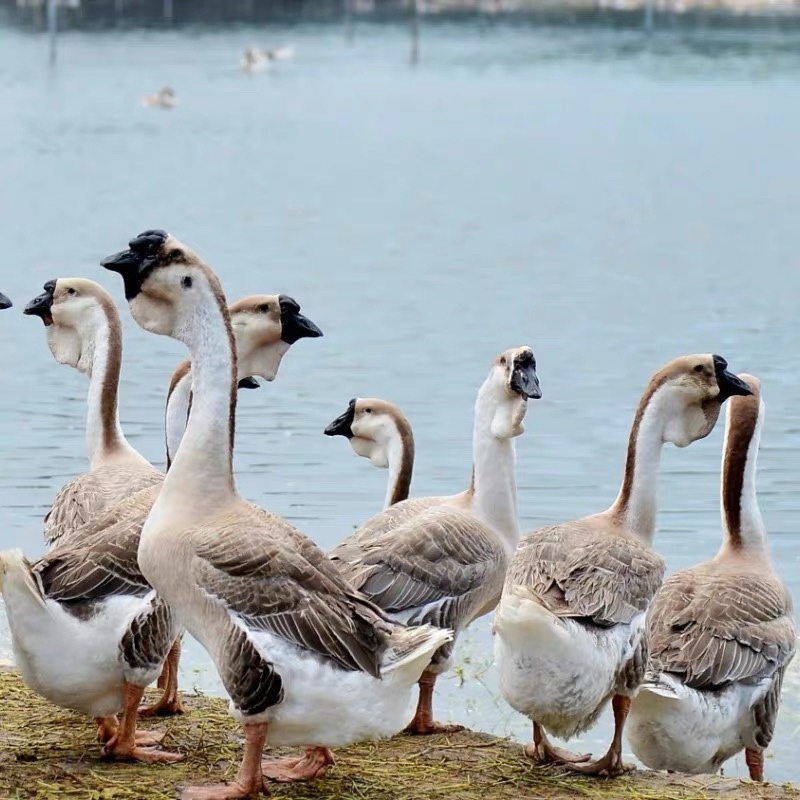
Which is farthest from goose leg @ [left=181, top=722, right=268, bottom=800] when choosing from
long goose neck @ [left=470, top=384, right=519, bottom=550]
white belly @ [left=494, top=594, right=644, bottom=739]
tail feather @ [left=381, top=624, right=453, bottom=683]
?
long goose neck @ [left=470, top=384, right=519, bottom=550]

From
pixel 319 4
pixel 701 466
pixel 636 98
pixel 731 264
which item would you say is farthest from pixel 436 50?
pixel 701 466

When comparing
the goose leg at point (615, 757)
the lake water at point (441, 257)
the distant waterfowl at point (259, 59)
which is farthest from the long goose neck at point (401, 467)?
the distant waterfowl at point (259, 59)

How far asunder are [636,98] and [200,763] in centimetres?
5053

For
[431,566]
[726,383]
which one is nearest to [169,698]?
[431,566]

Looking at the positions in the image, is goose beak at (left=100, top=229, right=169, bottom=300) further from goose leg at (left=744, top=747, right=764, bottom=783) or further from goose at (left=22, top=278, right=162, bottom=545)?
goose leg at (left=744, top=747, right=764, bottom=783)

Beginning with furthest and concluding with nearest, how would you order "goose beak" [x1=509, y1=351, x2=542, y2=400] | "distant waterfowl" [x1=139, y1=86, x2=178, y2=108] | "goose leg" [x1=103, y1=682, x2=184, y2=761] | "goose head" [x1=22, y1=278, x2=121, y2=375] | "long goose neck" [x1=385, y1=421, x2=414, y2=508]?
"distant waterfowl" [x1=139, y1=86, x2=178, y2=108] → "long goose neck" [x1=385, y1=421, x2=414, y2=508] → "goose head" [x1=22, y1=278, x2=121, y2=375] → "goose beak" [x1=509, y1=351, x2=542, y2=400] → "goose leg" [x1=103, y1=682, x2=184, y2=761]

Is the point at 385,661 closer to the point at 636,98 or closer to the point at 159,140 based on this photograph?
the point at 159,140

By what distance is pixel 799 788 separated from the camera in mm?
6336

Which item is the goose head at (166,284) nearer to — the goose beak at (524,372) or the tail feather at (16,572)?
the tail feather at (16,572)

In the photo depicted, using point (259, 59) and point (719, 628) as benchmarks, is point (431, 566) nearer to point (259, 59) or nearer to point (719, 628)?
point (719, 628)

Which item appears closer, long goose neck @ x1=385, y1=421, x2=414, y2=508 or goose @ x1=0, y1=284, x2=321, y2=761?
goose @ x1=0, y1=284, x2=321, y2=761

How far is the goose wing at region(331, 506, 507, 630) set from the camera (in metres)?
6.93

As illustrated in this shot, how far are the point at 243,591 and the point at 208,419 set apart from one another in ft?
2.07

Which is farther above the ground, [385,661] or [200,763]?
[385,661]
